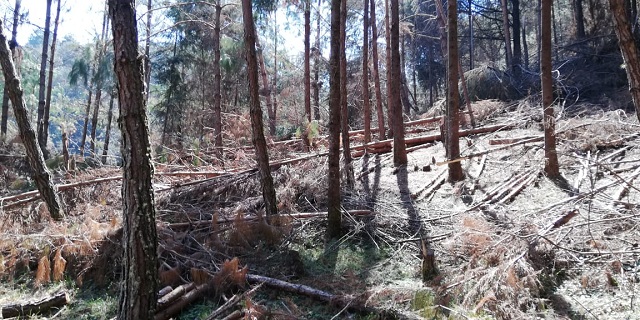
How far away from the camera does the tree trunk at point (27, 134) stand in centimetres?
751

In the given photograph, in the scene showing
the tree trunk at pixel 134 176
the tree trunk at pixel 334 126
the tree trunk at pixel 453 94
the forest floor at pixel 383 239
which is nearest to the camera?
the tree trunk at pixel 134 176

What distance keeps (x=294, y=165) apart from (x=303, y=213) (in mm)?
2065

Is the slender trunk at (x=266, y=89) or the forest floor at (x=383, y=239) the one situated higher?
the slender trunk at (x=266, y=89)

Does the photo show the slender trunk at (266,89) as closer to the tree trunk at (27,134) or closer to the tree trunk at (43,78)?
the tree trunk at (43,78)

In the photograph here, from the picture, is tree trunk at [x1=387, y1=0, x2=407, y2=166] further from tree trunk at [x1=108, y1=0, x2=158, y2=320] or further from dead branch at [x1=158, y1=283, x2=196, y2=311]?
tree trunk at [x1=108, y1=0, x2=158, y2=320]

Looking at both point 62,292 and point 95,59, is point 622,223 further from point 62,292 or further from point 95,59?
point 95,59

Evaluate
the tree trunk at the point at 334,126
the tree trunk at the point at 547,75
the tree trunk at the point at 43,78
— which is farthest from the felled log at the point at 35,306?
the tree trunk at the point at 43,78

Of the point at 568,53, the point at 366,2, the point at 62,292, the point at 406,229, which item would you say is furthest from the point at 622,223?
the point at 568,53

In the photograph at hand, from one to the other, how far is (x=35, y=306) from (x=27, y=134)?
10.6 ft

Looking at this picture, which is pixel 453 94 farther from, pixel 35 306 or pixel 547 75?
pixel 35 306

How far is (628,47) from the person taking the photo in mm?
3271

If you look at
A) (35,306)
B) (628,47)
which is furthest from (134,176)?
(628,47)

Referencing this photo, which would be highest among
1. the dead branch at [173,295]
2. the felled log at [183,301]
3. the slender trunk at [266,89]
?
the slender trunk at [266,89]

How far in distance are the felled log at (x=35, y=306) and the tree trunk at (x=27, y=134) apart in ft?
8.28
